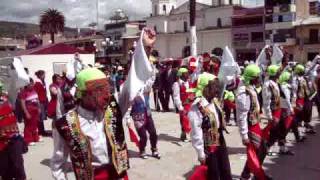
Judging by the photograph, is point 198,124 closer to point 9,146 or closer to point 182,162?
point 9,146

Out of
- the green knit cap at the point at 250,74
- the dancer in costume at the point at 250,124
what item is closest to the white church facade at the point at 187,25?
the green knit cap at the point at 250,74

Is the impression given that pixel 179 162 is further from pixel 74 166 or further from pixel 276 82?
pixel 74 166

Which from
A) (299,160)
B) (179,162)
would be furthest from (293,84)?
(179,162)

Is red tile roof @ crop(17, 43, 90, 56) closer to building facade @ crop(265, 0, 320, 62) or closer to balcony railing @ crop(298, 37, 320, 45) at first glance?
building facade @ crop(265, 0, 320, 62)

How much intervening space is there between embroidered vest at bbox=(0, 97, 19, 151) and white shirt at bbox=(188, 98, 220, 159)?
8.39ft

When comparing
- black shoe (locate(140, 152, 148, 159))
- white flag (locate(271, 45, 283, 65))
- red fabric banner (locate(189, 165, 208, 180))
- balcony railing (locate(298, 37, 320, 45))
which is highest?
balcony railing (locate(298, 37, 320, 45))

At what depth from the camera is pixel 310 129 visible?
1099cm

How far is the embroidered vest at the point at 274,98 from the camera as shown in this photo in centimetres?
808

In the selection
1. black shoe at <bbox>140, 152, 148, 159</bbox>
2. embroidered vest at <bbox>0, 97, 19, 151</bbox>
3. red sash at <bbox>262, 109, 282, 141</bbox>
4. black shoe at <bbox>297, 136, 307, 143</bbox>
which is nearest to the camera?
embroidered vest at <bbox>0, 97, 19, 151</bbox>

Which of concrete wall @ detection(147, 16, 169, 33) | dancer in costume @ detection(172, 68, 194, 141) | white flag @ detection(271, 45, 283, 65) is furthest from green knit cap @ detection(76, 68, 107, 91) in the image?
concrete wall @ detection(147, 16, 169, 33)

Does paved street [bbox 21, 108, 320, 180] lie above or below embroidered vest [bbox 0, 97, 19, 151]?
below

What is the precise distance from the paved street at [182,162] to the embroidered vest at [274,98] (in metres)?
0.99

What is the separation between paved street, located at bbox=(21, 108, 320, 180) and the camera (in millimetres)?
7500

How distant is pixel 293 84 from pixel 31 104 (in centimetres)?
598
